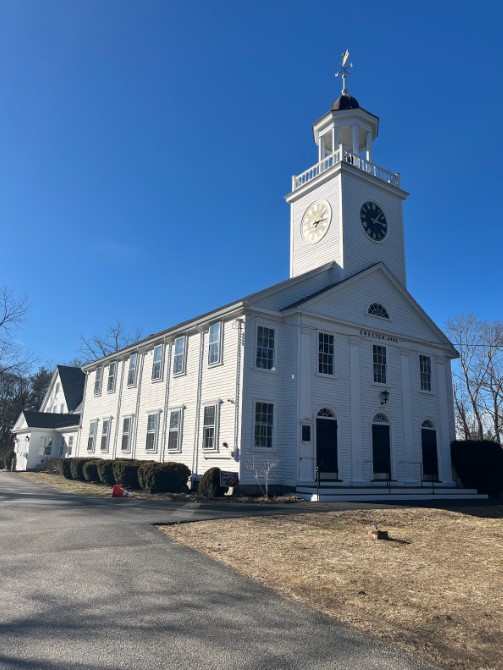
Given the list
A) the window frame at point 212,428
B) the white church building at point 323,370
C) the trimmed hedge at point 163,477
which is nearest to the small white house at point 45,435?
the white church building at point 323,370

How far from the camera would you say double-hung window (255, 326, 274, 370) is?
782 inches

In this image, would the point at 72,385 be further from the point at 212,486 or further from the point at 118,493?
the point at 212,486

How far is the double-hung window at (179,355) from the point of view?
921 inches

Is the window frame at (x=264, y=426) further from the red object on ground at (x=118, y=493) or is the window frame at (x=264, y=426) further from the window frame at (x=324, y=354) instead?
the red object on ground at (x=118, y=493)

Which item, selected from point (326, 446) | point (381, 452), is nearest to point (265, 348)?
point (326, 446)

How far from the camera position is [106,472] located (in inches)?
911

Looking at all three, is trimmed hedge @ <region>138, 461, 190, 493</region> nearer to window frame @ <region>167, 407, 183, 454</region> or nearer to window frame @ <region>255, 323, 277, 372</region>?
window frame @ <region>167, 407, 183, 454</region>

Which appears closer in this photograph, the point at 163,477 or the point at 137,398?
the point at 163,477

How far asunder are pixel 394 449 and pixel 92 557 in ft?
55.5

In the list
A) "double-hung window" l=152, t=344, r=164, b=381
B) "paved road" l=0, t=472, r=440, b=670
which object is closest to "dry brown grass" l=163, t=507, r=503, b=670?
"paved road" l=0, t=472, r=440, b=670

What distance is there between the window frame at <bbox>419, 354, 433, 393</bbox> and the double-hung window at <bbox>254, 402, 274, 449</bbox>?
329 inches

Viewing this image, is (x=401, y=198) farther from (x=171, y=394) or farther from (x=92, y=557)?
(x=92, y=557)

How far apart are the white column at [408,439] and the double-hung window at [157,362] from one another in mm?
11313

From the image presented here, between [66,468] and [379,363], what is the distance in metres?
18.1
